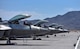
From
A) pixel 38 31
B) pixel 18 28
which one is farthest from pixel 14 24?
pixel 38 31

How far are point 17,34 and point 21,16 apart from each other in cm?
226

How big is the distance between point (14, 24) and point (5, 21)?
1.04 metres

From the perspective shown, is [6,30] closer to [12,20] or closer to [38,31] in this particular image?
[12,20]

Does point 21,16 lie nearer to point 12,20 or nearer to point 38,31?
point 12,20

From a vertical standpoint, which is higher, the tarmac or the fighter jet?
the fighter jet

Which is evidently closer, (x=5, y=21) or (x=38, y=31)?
(x=5, y=21)

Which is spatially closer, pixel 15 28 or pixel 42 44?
pixel 15 28

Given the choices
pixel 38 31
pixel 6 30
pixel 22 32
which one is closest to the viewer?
pixel 6 30

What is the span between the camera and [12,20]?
27.9 metres

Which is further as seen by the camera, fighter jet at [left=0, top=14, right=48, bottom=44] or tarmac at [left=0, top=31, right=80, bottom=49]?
fighter jet at [left=0, top=14, right=48, bottom=44]

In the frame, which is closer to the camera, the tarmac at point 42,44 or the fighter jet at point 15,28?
the tarmac at point 42,44

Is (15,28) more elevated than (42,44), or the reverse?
(15,28)

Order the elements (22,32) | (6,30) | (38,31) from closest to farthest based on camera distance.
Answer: (6,30) < (22,32) < (38,31)

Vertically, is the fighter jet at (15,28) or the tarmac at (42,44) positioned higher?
the fighter jet at (15,28)
